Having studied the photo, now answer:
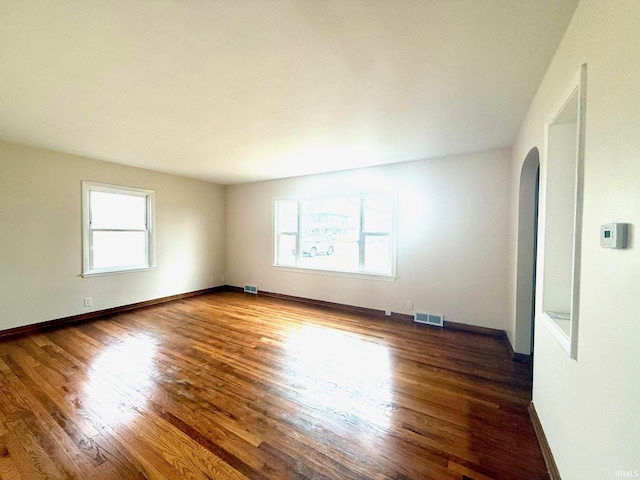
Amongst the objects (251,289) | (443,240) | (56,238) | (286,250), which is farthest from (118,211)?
(443,240)

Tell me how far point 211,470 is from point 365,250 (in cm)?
347

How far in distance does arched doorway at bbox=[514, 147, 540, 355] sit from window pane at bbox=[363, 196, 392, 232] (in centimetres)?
179

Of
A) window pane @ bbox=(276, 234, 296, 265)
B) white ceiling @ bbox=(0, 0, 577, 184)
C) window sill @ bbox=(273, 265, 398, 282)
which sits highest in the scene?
white ceiling @ bbox=(0, 0, 577, 184)

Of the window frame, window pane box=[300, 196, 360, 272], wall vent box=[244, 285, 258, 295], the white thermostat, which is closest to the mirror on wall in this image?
the white thermostat

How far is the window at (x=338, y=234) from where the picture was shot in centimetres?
427

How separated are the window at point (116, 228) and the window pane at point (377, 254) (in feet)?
12.8

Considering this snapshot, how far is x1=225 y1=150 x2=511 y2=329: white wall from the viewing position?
3417mm

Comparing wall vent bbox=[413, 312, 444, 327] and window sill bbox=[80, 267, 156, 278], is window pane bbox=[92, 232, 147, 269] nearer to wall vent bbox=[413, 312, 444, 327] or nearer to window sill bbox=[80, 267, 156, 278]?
window sill bbox=[80, 267, 156, 278]

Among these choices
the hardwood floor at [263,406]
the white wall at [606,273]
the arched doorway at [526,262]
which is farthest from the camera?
the arched doorway at [526,262]

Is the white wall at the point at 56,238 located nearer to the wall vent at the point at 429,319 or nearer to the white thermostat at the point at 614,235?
the wall vent at the point at 429,319

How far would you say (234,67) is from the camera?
1775 mm

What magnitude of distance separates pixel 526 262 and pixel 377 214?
6.93 feet

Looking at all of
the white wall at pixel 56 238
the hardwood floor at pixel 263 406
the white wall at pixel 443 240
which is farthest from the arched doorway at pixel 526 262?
the white wall at pixel 56 238

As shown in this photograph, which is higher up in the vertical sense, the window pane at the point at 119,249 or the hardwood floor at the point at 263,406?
the window pane at the point at 119,249
